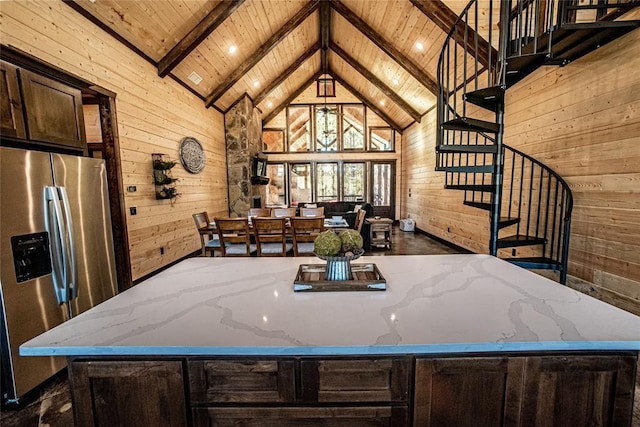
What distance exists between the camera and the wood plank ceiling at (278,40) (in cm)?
360

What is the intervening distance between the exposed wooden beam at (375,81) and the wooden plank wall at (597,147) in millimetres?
3347

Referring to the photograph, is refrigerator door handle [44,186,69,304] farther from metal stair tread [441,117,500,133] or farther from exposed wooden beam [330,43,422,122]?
exposed wooden beam [330,43,422,122]

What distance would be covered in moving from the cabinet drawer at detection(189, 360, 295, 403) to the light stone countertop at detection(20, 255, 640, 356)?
0.08 m

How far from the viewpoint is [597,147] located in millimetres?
2619

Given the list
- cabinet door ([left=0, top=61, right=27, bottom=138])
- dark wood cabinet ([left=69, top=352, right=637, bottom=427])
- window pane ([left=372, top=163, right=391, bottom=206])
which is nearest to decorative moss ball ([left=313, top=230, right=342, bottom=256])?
dark wood cabinet ([left=69, top=352, right=637, bottom=427])

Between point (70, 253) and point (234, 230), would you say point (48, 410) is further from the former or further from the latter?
point (234, 230)

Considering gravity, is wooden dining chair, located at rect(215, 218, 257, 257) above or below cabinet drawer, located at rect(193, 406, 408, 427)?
above

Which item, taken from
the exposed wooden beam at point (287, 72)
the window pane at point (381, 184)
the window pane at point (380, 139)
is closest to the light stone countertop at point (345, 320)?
the exposed wooden beam at point (287, 72)

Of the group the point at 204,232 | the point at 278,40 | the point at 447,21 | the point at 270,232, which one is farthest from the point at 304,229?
the point at 278,40

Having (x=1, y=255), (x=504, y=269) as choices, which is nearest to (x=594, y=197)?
(x=504, y=269)

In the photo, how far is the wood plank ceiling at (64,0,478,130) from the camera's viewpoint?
3.60m

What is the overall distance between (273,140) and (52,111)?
7449 mm

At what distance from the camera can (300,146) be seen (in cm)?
939

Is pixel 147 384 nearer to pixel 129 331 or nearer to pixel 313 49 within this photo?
pixel 129 331
